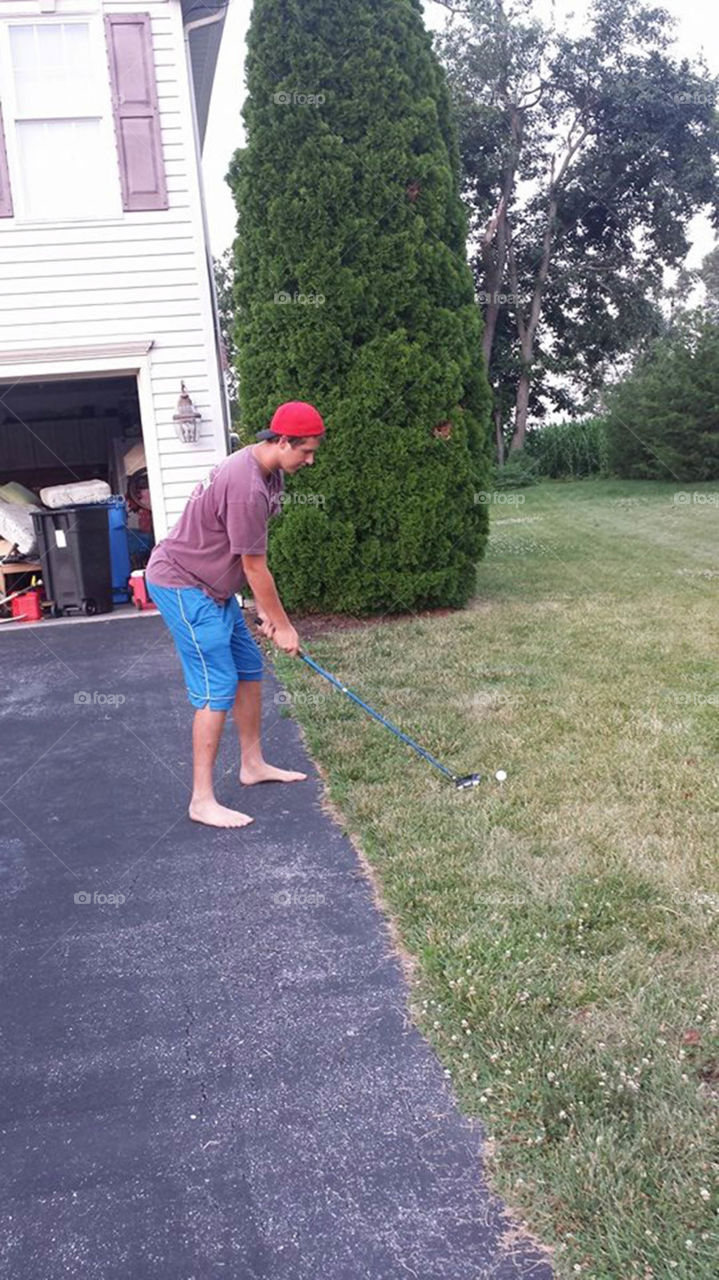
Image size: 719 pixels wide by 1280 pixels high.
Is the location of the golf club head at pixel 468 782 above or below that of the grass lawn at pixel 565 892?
above

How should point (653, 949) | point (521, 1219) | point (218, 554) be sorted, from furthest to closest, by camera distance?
point (218, 554), point (653, 949), point (521, 1219)

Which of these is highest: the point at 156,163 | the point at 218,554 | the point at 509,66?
the point at 509,66

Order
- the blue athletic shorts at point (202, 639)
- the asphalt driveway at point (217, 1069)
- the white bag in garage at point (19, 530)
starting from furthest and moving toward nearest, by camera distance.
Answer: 1. the white bag in garage at point (19, 530)
2. the blue athletic shorts at point (202, 639)
3. the asphalt driveway at point (217, 1069)

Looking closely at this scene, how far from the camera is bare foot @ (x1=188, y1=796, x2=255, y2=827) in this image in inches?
157

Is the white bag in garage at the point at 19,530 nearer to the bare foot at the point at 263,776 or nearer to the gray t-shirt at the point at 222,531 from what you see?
the bare foot at the point at 263,776

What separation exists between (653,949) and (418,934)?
658mm

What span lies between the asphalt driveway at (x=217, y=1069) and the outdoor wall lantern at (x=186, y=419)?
500 centimetres

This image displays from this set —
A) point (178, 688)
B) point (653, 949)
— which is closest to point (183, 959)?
point (653, 949)

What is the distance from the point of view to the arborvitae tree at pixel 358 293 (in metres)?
7.31

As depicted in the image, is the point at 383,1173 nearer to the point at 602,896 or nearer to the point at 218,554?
the point at 602,896

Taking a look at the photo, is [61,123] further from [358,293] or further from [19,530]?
[19,530]

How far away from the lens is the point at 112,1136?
7.36ft

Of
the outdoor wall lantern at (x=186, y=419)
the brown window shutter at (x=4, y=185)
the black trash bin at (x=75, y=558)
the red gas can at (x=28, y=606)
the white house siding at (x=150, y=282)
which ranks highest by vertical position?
the brown window shutter at (x=4, y=185)

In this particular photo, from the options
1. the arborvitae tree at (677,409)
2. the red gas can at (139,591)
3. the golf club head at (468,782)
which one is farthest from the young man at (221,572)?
the arborvitae tree at (677,409)
